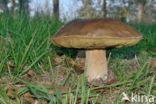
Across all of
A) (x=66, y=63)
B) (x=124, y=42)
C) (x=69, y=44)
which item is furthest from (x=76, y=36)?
(x=66, y=63)

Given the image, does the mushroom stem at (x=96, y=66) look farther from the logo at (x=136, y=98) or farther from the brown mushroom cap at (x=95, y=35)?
the logo at (x=136, y=98)

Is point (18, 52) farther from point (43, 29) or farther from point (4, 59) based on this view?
point (43, 29)

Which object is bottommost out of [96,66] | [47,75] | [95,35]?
[47,75]

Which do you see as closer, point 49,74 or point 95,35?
point 95,35

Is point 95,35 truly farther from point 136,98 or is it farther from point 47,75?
point 47,75

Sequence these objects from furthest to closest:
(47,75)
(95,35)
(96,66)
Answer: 1. (47,75)
2. (96,66)
3. (95,35)

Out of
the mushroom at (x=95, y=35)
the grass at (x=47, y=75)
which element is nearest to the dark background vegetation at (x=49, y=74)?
the grass at (x=47, y=75)

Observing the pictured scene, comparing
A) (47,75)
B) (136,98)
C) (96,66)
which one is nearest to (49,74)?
(47,75)
